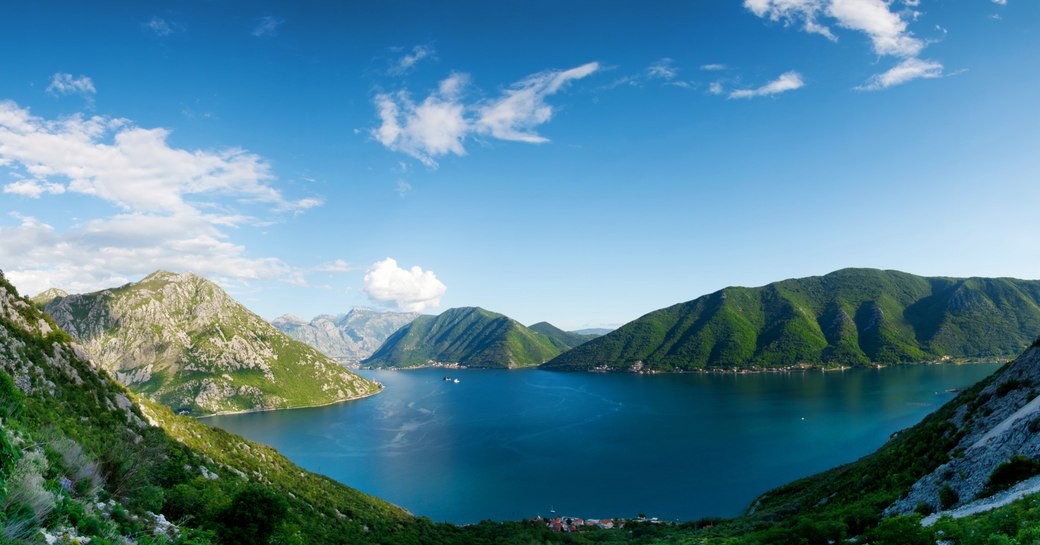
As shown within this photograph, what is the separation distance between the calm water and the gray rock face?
2120 inches

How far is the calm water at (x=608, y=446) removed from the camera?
88.3 m

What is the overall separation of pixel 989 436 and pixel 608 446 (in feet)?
349

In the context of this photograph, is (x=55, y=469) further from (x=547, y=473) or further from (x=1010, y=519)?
(x=547, y=473)

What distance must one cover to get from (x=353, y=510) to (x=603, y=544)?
3000 cm

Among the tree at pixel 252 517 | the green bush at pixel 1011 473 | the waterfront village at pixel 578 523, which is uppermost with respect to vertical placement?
→ the green bush at pixel 1011 473

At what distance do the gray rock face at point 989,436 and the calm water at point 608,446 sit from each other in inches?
2120

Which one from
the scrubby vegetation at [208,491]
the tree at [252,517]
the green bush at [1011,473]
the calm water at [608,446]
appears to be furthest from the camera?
the calm water at [608,446]

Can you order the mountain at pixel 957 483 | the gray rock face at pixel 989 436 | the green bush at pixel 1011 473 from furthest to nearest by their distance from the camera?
1. the gray rock face at pixel 989 436
2. the green bush at pixel 1011 473
3. the mountain at pixel 957 483

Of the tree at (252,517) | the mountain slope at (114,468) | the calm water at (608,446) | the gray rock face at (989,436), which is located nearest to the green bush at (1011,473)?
the gray rock face at (989,436)

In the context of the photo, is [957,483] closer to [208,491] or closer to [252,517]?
[252,517]

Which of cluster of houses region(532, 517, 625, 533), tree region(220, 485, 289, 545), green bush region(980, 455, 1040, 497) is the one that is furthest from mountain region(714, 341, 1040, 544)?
cluster of houses region(532, 517, 625, 533)

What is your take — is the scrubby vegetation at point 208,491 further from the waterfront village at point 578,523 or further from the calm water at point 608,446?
the calm water at point 608,446

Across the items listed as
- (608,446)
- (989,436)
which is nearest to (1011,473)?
(989,436)

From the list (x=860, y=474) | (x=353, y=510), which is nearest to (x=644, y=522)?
(x=860, y=474)
